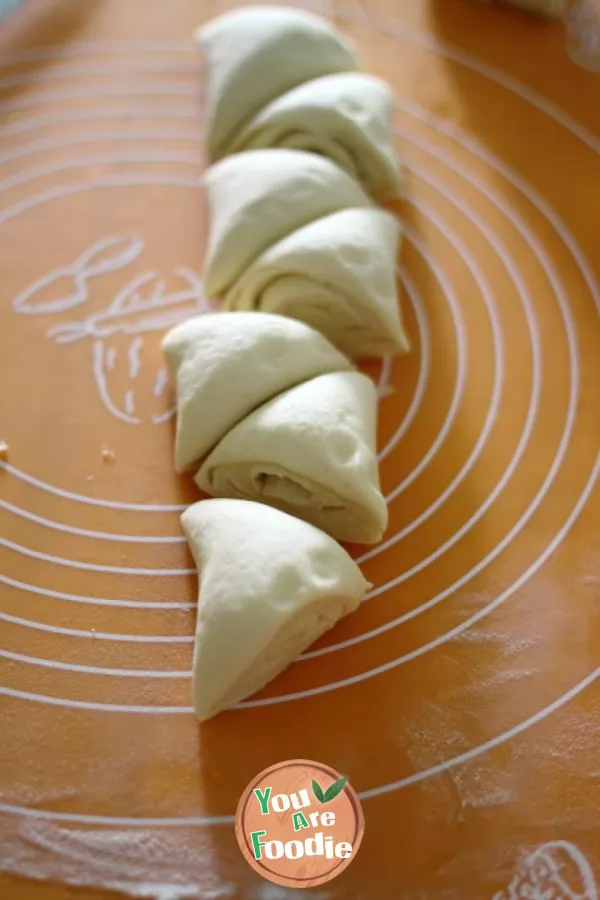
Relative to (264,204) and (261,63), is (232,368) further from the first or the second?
(261,63)

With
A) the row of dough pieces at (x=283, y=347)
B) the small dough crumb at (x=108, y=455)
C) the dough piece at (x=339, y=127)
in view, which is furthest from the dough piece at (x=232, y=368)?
the dough piece at (x=339, y=127)

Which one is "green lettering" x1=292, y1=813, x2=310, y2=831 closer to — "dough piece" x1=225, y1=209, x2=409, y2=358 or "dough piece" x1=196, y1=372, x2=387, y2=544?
"dough piece" x1=196, y1=372, x2=387, y2=544

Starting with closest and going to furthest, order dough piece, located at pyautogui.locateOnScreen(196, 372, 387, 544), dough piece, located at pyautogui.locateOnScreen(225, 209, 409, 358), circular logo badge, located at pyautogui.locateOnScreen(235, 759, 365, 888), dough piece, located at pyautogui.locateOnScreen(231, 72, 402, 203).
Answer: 1. circular logo badge, located at pyautogui.locateOnScreen(235, 759, 365, 888)
2. dough piece, located at pyautogui.locateOnScreen(196, 372, 387, 544)
3. dough piece, located at pyautogui.locateOnScreen(225, 209, 409, 358)
4. dough piece, located at pyautogui.locateOnScreen(231, 72, 402, 203)

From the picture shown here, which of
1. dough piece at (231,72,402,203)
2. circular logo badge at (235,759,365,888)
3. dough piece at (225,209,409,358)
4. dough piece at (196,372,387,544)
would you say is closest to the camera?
circular logo badge at (235,759,365,888)

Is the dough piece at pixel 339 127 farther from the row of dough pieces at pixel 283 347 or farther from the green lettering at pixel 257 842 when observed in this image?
the green lettering at pixel 257 842

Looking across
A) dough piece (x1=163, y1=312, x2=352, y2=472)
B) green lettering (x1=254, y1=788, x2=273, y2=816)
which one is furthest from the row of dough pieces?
green lettering (x1=254, y1=788, x2=273, y2=816)

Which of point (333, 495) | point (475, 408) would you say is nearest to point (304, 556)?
point (333, 495)

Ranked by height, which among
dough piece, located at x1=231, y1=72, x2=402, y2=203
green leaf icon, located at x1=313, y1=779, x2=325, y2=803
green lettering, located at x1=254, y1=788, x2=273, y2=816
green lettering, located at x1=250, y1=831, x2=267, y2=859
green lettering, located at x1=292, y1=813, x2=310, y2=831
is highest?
dough piece, located at x1=231, y1=72, x2=402, y2=203
